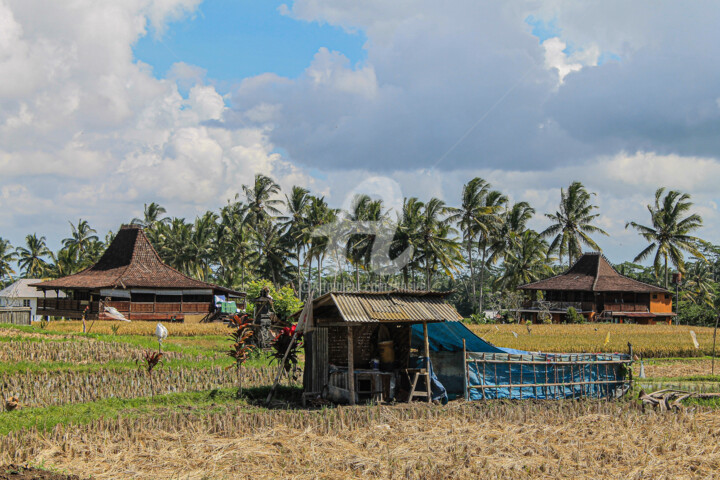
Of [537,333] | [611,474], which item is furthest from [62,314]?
[611,474]

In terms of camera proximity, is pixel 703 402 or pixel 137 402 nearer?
pixel 137 402

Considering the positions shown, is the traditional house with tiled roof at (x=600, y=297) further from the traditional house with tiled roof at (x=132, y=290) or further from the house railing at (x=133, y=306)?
the traditional house with tiled roof at (x=132, y=290)

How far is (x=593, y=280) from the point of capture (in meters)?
46.5

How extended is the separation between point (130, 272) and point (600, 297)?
3203 cm

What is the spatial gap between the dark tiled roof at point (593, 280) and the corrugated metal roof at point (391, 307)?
3418cm

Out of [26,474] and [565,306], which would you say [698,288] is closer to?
[565,306]

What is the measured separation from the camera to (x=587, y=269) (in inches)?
1906

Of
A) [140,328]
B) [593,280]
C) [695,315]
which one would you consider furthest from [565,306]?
[140,328]

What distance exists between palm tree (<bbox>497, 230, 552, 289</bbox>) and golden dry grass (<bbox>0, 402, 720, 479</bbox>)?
37987 millimetres

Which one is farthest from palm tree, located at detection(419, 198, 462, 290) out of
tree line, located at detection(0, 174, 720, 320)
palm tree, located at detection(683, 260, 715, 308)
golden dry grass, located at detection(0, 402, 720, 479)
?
golden dry grass, located at detection(0, 402, 720, 479)

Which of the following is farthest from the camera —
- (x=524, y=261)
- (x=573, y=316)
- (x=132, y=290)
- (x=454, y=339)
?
(x=524, y=261)

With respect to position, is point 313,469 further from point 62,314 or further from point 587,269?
point 587,269

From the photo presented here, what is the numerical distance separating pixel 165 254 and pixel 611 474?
169 ft

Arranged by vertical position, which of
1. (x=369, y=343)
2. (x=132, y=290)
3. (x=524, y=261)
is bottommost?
(x=369, y=343)
